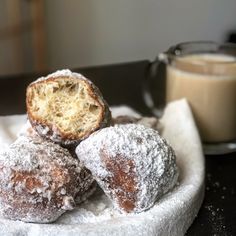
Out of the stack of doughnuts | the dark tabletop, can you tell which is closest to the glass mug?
the dark tabletop

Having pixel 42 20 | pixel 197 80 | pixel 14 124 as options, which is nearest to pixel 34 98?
pixel 14 124

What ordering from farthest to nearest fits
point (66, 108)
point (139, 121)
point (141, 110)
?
point (141, 110), point (139, 121), point (66, 108)

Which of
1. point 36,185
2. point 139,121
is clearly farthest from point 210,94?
point 36,185

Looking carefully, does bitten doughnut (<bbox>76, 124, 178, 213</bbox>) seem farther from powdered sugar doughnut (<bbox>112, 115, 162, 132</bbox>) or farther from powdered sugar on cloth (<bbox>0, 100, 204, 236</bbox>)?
powdered sugar doughnut (<bbox>112, 115, 162, 132</bbox>)

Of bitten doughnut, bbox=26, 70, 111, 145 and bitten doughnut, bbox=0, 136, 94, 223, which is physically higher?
bitten doughnut, bbox=26, 70, 111, 145

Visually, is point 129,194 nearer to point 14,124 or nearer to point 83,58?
point 14,124

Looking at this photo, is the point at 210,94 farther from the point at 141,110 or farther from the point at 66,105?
the point at 66,105

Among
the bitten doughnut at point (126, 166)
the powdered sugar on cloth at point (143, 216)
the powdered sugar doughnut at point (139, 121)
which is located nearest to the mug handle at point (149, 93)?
the powdered sugar doughnut at point (139, 121)
